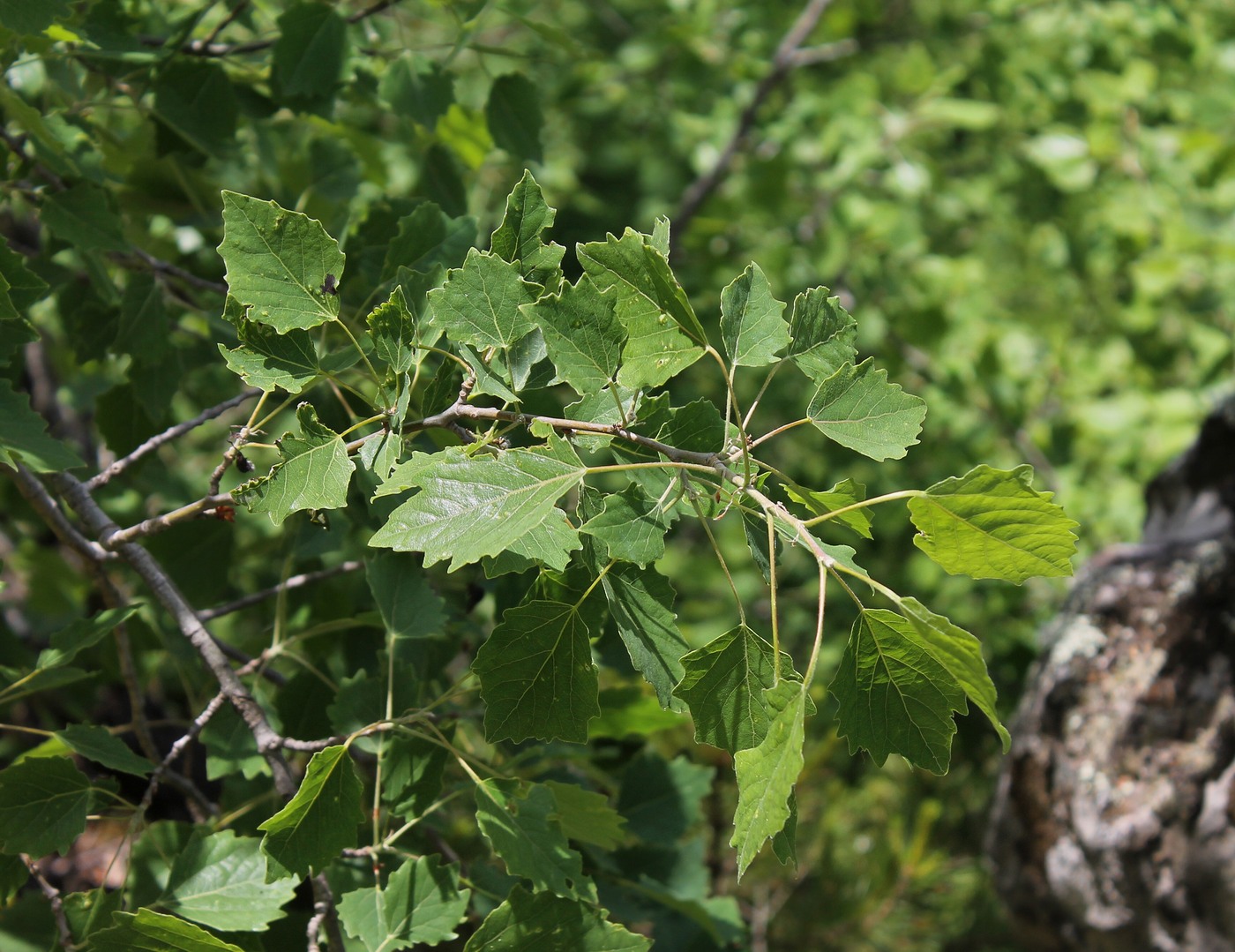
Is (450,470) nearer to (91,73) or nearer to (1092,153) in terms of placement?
(91,73)

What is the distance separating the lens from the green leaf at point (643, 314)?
0.54m

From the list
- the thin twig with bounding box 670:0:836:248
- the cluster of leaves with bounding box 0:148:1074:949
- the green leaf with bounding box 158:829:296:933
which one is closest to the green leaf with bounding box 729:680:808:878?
the cluster of leaves with bounding box 0:148:1074:949

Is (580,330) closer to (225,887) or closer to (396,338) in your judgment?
Answer: (396,338)

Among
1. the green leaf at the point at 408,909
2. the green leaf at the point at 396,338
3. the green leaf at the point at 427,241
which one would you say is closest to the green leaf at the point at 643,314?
the green leaf at the point at 396,338

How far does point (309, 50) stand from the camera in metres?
0.87

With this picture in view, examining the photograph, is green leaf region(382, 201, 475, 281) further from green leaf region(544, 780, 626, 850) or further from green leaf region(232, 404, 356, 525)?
green leaf region(544, 780, 626, 850)

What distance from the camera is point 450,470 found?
488 mm

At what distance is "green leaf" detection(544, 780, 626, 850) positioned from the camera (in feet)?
2.27

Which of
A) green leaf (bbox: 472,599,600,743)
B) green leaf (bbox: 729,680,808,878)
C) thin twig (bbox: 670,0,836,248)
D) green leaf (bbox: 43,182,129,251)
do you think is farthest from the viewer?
thin twig (bbox: 670,0,836,248)

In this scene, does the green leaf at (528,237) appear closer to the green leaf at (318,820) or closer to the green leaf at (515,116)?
the green leaf at (318,820)

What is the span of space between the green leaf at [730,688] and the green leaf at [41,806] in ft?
1.43

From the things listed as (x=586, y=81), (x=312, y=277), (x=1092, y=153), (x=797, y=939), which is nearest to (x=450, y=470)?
(x=312, y=277)

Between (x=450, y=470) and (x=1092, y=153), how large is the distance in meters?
1.97

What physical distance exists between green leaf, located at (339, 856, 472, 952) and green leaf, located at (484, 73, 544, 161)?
625 millimetres
